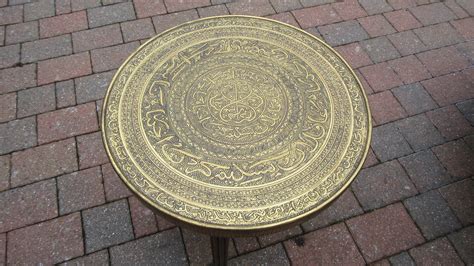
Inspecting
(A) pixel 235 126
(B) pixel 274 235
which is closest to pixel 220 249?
(B) pixel 274 235

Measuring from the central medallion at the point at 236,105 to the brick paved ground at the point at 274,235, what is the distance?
826 millimetres

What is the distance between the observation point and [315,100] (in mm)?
1744

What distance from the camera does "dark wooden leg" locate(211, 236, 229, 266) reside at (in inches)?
69.4

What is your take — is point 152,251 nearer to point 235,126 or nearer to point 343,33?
point 235,126

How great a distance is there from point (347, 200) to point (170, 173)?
1.31 m

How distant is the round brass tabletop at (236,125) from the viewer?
1.41m

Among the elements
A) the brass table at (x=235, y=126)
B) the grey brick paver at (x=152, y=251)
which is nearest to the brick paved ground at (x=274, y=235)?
the grey brick paver at (x=152, y=251)

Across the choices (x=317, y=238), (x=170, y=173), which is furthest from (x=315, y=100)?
(x=317, y=238)

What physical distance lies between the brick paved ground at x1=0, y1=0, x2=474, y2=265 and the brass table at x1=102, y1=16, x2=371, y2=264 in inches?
26.6

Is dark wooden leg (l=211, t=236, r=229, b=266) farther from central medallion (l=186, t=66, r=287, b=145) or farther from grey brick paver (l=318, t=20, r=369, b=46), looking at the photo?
grey brick paver (l=318, t=20, r=369, b=46)

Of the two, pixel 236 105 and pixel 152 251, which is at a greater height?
pixel 236 105

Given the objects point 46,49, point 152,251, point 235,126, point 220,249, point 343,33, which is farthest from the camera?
point 343,33

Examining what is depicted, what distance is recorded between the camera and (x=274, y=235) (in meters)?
2.20

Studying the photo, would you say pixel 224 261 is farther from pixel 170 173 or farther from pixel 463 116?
pixel 463 116
